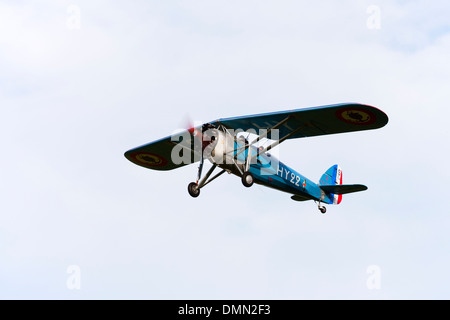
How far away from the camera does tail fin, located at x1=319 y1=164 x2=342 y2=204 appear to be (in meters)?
25.2

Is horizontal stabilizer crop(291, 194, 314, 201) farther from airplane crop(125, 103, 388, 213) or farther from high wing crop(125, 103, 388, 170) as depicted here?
high wing crop(125, 103, 388, 170)

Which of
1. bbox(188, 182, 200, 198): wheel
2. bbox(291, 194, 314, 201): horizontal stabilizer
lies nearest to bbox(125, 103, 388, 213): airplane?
bbox(188, 182, 200, 198): wheel

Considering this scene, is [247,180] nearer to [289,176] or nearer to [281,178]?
[281,178]

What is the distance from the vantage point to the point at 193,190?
69.4 ft

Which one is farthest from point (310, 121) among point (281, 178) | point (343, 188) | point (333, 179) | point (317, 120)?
point (333, 179)

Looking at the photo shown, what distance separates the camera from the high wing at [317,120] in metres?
19.8

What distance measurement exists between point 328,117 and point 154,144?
217 inches

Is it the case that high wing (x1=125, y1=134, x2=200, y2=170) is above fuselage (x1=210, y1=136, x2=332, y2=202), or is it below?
above

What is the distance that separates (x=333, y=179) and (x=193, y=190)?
7.09 metres

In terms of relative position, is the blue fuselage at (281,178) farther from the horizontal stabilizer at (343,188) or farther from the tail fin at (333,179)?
the tail fin at (333,179)

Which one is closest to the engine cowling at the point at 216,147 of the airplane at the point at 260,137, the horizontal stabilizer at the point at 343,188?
the airplane at the point at 260,137

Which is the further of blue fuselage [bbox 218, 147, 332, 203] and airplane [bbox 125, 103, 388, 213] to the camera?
blue fuselage [bbox 218, 147, 332, 203]

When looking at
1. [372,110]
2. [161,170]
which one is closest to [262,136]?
[372,110]
